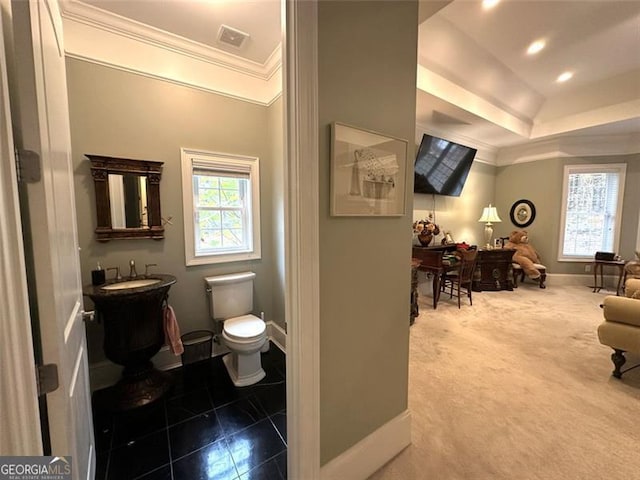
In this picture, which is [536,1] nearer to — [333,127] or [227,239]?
[333,127]

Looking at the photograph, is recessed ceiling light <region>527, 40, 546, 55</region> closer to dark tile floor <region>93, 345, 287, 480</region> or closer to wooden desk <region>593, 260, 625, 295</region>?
wooden desk <region>593, 260, 625, 295</region>

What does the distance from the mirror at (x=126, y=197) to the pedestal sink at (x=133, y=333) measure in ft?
1.41

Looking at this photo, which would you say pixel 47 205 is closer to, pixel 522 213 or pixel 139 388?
pixel 139 388

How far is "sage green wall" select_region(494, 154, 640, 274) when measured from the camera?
4.53 meters

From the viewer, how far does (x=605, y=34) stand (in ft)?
8.79

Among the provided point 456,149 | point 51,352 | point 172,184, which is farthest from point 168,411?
point 456,149

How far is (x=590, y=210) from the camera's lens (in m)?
4.80

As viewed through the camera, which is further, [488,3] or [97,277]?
[488,3]

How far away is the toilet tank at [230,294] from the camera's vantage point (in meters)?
2.34

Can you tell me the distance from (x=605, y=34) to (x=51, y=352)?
4.92 metres

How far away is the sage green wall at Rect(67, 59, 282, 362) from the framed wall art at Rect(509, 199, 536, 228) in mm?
5313

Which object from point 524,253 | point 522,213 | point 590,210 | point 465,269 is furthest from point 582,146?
point 465,269

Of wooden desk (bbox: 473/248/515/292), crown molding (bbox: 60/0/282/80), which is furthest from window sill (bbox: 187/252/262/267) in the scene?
wooden desk (bbox: 473/248/515/292)

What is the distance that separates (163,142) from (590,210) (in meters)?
6.97
